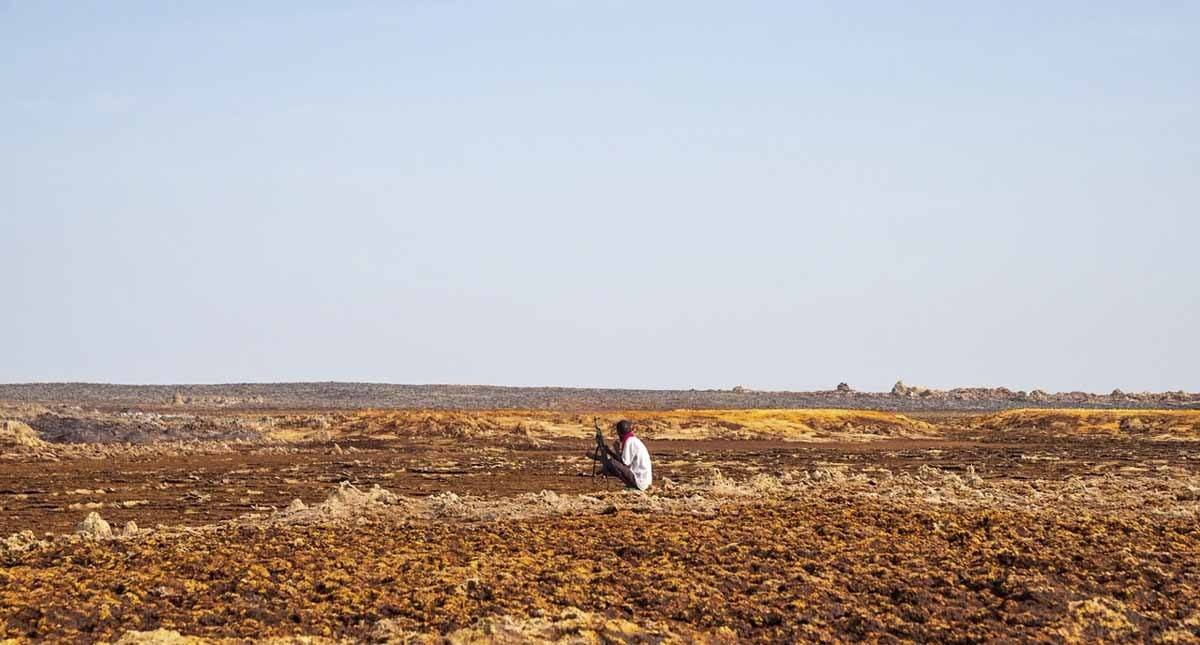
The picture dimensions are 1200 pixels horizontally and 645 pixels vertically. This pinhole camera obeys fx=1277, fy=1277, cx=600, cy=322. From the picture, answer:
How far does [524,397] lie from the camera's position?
130250 millimetres

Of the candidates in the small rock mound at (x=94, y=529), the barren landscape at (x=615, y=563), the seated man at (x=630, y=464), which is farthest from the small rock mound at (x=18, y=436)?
the seated man at (x=630, y=464)

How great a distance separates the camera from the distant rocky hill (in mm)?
115250

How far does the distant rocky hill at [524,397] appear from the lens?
115 m

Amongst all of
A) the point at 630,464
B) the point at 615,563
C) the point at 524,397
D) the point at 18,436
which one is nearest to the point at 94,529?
the point at 615,563

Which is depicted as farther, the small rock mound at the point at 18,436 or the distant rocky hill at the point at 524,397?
the distant rocky hill at the point at 524,397

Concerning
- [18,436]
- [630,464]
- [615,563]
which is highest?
[630,464]

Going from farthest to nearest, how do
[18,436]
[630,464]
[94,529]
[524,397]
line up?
[524,397] < [18,436] < [630,464] < [94,529]

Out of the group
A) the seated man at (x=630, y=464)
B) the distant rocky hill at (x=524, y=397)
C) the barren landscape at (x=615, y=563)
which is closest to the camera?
the barren landscape at (x=615, y=563)

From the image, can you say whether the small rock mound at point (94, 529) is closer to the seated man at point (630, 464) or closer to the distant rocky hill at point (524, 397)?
the seated man at point (630, 464)

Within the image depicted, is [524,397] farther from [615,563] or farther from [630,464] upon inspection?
[615,563]

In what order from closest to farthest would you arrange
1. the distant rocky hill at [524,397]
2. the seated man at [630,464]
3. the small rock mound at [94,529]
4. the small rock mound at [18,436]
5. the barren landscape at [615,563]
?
the barren landscape at [615,563] < the small rock mound at [94,529] < the seated man at [630,464] < the small rock mound at [18,436] < the distant rocky hill at [524,397]

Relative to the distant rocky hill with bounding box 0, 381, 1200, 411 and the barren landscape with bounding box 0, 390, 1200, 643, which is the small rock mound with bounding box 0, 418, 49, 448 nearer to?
the barren landscape with bounding box 0, 390, 1200, 643

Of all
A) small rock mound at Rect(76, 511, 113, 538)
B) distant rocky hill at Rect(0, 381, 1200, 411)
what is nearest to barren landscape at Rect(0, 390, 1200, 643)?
small rock mound at Rect(76, 511, 113, 538)

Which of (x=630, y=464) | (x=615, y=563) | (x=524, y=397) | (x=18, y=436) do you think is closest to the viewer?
(x=615, y=563)
